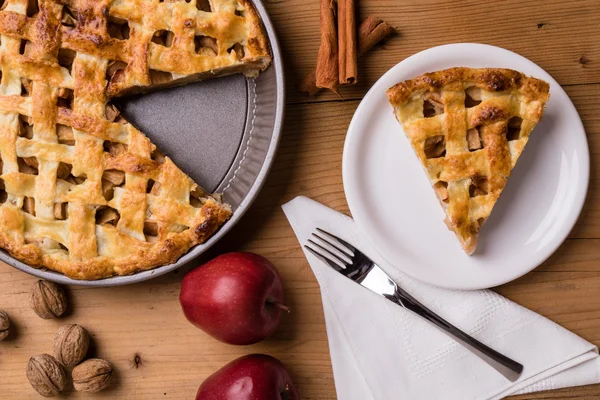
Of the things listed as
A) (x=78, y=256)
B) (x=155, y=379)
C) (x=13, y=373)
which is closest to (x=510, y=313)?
(x=155, y=379)

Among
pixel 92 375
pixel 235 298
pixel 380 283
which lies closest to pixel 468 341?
pixel 380 283

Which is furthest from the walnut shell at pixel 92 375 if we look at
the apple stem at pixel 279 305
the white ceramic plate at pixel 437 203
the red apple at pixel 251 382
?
the white ceramic plate at pixel 437 203

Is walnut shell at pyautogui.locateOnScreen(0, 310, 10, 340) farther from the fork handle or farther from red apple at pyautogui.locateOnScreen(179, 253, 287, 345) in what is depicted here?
the fork handle

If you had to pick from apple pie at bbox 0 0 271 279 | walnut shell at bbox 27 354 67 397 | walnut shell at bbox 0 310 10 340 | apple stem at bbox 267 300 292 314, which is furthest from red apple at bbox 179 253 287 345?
walnut shell at bbox 0 310 10 340

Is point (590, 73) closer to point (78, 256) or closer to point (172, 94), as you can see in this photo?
point (172, 94)

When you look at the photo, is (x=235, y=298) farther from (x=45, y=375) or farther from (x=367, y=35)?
(x=367, y=35)

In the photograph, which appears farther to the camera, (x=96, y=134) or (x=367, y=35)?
(x=367, y=35)
